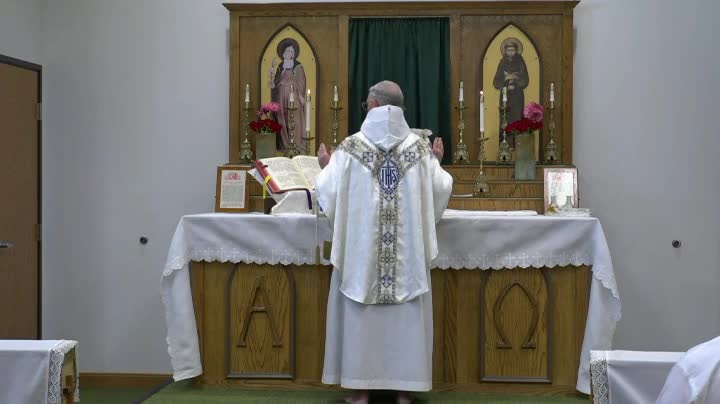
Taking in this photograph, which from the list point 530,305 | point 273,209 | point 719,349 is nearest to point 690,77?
point 530,305

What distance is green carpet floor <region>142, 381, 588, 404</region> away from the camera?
5.38 meters

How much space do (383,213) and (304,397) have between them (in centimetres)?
124

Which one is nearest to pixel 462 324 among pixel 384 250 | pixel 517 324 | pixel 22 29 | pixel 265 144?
pixel 517 324

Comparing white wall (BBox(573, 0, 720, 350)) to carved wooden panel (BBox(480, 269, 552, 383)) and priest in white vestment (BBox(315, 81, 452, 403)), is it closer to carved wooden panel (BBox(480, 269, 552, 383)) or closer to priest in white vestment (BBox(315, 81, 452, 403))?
carved wooden panel (BBox(480, 269, 552, 383))

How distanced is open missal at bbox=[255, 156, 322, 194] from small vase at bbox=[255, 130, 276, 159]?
53cm

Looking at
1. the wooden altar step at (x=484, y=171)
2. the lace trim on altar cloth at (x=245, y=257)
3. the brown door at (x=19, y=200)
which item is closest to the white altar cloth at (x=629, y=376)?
the lace trim on altar cloth at (x=245, y=257)

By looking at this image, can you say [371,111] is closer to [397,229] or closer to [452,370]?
[397,229]

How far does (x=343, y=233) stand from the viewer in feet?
17.1

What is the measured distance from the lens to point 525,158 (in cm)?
643

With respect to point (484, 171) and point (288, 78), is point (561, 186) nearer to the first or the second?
point (484, 171)

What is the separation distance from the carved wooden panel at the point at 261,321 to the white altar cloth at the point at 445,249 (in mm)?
118

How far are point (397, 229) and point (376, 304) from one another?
17.4 inches

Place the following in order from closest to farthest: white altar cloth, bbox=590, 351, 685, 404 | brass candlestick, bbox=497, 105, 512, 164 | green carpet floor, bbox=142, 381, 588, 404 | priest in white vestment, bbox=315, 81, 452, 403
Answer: white altar cloth, bbox=590, 351, 685, 404
priest in white vestment, bbox=315, 81, 452, 403
green carpet floor, bbox=142, 381, 588, 404
brass candlestick, bbox=497, 105, 512, 164

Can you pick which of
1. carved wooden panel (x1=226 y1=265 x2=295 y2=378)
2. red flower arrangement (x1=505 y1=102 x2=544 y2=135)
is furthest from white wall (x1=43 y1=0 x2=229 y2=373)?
red flower arrangement (x1=505 y1=102 x2=544 y2=135)
